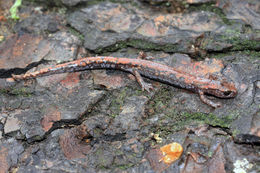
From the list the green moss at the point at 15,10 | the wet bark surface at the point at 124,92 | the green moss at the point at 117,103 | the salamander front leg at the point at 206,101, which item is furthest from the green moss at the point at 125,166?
the green moss at the point at 15,10

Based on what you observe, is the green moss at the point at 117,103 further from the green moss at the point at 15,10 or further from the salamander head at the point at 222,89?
the green moss at the point at 15,10

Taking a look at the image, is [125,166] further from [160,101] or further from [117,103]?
[160,101]

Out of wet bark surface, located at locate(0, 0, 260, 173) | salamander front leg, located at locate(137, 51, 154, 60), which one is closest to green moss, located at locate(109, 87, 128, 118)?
wet bark surface, located at locate(0, 0, 260, 173)

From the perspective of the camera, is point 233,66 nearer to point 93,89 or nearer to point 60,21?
point 93,89

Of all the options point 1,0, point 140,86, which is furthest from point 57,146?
point 1,0

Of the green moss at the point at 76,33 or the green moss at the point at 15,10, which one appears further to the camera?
the green moss at the point at 15,10

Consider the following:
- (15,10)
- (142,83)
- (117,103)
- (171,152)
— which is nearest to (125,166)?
(171,152)
